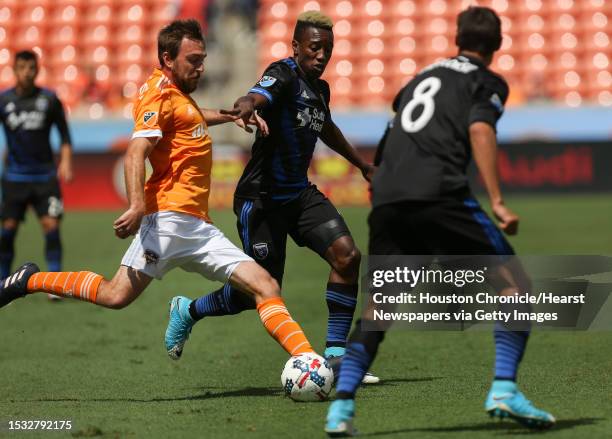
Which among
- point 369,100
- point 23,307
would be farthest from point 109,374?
point 369,100

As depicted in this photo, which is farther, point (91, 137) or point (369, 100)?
point (369, 100)

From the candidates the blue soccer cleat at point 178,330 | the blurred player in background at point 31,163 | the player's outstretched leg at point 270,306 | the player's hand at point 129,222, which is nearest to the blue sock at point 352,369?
the player's outstretched leg at point 270,306

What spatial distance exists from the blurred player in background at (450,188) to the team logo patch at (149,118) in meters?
1.67

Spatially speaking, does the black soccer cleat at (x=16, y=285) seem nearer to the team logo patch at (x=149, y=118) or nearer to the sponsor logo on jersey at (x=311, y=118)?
the team logo patch at (x=149, y=118)

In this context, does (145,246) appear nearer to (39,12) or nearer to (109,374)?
(109,374)

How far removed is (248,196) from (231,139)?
60.8 ft

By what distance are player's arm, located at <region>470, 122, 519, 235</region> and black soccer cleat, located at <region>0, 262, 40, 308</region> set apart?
10.8 feet

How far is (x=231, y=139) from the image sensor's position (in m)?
25.9

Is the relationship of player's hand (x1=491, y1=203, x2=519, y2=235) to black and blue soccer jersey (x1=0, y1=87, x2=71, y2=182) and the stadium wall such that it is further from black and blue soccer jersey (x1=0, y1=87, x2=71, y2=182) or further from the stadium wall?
the stadium wall

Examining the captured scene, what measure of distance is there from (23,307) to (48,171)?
1.65 meters

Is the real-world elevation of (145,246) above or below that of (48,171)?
above

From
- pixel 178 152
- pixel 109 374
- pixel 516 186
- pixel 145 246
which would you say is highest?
pixel 178 152

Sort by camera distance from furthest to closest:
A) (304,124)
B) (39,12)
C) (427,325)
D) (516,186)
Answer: (39,12), (516,186), (427,325), (304,124)

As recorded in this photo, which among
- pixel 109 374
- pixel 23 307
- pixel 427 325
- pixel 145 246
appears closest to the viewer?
pixel 145 246
